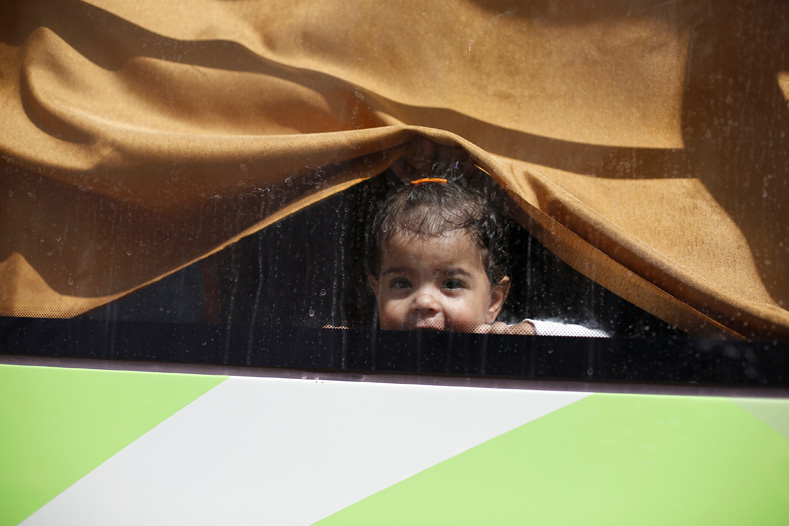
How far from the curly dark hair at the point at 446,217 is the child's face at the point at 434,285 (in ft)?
0.06

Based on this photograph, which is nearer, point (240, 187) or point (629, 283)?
point (629, 283)

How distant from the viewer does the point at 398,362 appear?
3.59 ft

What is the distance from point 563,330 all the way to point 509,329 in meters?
0.09

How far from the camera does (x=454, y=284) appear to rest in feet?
4.00

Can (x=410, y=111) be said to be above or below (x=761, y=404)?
above

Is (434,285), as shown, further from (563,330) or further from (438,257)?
(563,330)

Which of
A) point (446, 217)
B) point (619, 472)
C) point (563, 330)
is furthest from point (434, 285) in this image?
point (619, 472)

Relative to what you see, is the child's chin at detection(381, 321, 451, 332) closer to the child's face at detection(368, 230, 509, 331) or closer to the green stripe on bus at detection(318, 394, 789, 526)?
the child's face at detection(368, 230, 509, 331)

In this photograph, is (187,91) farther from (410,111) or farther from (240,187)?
(410,111)

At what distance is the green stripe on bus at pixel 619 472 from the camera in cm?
94

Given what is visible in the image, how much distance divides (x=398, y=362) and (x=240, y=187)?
518mm

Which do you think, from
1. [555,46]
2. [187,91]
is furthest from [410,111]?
[187,91]

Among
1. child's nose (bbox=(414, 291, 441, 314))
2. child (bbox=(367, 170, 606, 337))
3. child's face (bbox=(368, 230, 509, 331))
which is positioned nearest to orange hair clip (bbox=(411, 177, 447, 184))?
child (bbox=(367, 170, 606, 337))

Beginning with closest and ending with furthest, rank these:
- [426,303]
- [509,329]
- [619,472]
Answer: [619,472] → [509,329] → [426,303]
